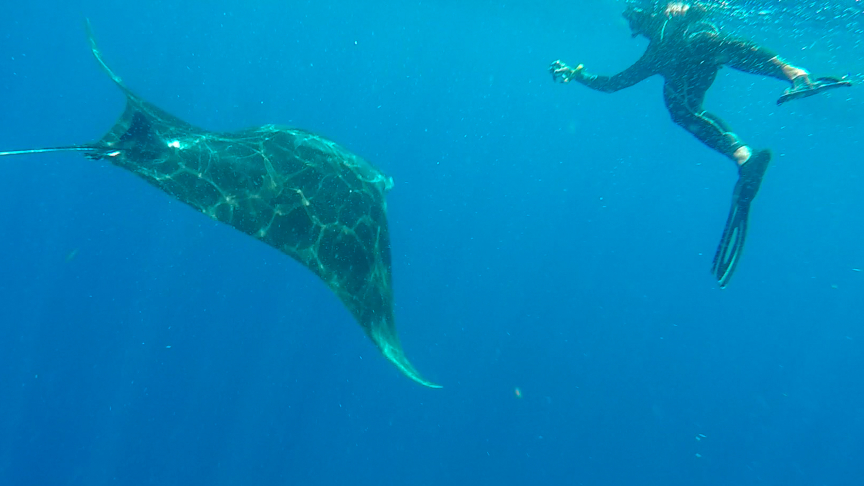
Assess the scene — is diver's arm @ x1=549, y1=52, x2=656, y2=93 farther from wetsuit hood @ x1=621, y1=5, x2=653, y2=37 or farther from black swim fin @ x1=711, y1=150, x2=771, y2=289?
black swim fin @ x1=711, y1=150, x2=771, y2=289

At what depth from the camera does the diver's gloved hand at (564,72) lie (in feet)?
25.5

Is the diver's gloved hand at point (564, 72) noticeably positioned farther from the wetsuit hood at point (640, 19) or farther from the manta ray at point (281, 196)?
the manta ray at point (281, 196)

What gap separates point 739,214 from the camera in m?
6.29

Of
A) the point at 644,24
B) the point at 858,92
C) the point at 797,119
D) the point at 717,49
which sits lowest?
the point at 717,49

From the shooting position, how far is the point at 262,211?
5.74m

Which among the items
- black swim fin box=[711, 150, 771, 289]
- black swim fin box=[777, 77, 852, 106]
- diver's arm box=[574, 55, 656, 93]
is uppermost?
diver's arm box=[574, 55, 656, 93]

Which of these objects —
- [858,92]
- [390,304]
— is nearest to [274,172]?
[390,304]

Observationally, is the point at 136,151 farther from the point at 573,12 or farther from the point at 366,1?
the point at 366,1

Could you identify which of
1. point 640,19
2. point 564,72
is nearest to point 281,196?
point 564,72

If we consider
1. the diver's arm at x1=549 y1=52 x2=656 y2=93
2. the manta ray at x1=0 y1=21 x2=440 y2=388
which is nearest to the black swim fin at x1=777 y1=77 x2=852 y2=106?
the diver's arm at x1=549 y1=52 x2=656 y2=93

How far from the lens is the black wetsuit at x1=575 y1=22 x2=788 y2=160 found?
22.5ft

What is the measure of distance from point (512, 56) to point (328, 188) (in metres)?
48.5

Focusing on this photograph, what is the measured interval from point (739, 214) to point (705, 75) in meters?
2.34

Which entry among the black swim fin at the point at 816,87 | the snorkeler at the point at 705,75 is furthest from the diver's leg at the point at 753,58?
the black swim fin at the point at 816,87
